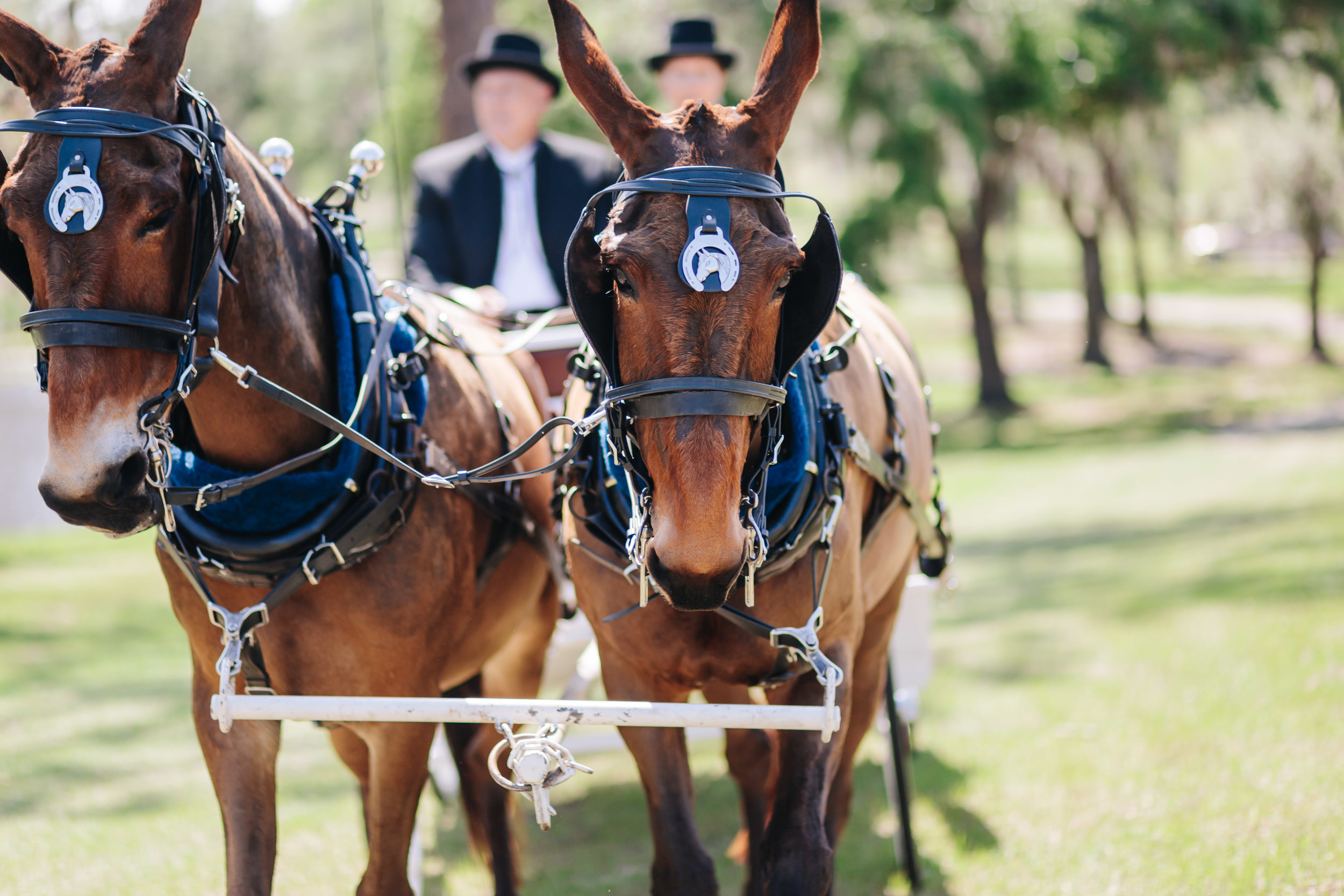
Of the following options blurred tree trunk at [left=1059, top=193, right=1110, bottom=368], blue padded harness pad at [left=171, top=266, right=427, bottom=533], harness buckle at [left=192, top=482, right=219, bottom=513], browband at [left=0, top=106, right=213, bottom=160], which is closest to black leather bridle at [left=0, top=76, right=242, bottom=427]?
browband at [left=0, top=106, right=213, bottom=160]

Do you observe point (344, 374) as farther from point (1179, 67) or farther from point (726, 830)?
point (1179, 67)

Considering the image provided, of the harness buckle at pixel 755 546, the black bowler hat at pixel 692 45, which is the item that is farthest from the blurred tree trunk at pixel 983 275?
the harness buckle at pixel 755 546

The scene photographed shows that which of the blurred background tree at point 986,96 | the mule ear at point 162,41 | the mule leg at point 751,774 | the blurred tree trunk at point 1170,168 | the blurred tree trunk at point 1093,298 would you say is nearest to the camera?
the mule ear at point 162,41

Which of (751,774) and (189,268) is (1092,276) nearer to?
(751,774)

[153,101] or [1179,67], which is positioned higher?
[1179,67]

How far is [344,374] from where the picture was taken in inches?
113

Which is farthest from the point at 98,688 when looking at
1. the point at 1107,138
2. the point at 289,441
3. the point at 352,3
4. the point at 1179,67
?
the point at 352,3

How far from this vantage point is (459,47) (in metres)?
10.3

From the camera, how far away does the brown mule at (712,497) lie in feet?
6.99

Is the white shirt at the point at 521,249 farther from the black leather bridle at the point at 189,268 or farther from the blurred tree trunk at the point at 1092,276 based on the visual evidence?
the blurred tree trunk at the point at 1092,276

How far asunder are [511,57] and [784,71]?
9.25 ft

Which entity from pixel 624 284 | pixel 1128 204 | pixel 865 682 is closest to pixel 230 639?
pixel 624 284

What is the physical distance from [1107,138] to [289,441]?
20.8 metres

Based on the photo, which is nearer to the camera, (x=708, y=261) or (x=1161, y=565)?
(x=708, y=261)
